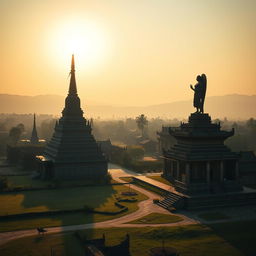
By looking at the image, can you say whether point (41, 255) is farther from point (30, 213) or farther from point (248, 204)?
point (248, 204)

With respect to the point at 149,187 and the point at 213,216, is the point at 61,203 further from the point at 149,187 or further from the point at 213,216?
the point at 213,216

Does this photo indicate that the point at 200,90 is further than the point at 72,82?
No

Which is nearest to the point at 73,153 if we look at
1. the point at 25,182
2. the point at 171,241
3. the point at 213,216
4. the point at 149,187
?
the point at 25,182

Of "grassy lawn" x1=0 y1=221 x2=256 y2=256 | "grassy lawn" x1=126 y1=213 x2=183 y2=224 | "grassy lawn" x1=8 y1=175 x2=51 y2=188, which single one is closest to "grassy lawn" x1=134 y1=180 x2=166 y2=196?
"grassy lawn" x1=126 y1=213 x2=183 y2=224

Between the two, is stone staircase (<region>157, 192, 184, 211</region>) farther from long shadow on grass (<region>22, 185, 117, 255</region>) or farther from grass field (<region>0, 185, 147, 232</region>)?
long shadow on grass (<region>22, 185, 117, 255</region>)

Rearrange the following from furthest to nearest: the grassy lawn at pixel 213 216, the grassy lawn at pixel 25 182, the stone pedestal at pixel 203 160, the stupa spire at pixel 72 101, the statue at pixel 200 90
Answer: the stupa spire at pixel 72 101 → the grassy lawn at pixel 25 182 → the statue at pixel 200 90 → the stone pedestal at pixel 203 160 → the grassy lawn at pixel 213 216

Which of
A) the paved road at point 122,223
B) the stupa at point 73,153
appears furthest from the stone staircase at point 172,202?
the stupa at point 73,153

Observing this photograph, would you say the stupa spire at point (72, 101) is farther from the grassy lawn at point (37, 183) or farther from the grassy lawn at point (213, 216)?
the grassy lawn at point (213, 216)
